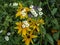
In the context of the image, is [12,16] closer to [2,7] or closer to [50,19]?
[2,7]

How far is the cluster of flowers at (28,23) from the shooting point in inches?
90.0

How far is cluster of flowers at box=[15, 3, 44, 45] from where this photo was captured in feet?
7.50

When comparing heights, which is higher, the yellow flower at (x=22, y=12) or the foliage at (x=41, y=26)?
the yellow flower at (x=22, y=12)

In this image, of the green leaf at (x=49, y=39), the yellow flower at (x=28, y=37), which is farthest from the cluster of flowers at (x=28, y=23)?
the green leaf at (x=49, y=39)

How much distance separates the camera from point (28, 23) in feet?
7.51

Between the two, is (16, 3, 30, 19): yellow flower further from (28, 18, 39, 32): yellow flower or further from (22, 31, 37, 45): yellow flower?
(22, 31, 37, 45): yellow flower

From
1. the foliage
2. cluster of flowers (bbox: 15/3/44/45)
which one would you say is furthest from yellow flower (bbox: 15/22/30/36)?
the foliage

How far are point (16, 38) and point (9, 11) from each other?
11.8 inches

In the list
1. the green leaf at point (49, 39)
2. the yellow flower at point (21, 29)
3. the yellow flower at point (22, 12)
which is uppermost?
the yellow flower at point (22, 12)

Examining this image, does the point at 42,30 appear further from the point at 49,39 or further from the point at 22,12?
the point at 22,12

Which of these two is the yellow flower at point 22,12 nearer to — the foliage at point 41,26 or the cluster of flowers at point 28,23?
the cluster of flowers at point 28,23

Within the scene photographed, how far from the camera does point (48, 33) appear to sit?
95.7 inches

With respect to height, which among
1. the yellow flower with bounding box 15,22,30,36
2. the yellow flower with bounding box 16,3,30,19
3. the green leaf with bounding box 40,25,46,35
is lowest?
the green leaf with bounding box 40,25,46,35

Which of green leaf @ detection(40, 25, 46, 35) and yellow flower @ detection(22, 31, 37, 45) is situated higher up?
green leaf @ detection(40, 25, 46, 35)
